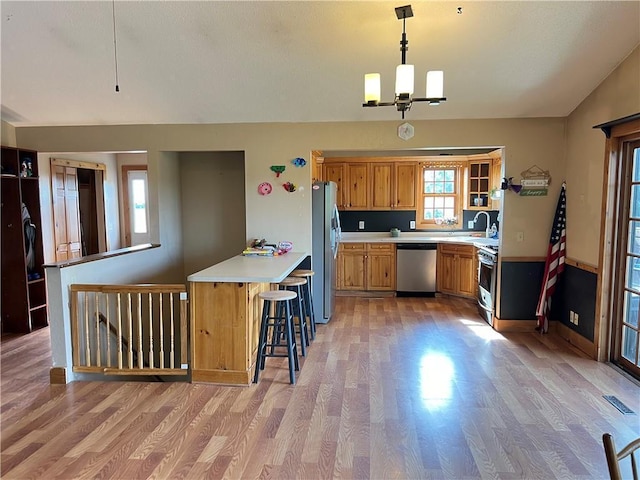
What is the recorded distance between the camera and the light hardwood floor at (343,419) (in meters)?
2.28

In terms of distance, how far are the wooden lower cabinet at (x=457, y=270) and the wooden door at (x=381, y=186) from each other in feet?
3.60

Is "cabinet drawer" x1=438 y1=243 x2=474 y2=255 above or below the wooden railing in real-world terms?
above

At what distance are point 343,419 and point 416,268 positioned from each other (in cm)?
379

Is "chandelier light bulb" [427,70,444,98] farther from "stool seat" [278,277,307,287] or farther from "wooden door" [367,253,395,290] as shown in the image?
"wooden door" [367,253,395,290]

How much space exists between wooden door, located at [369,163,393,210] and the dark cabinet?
14.7 ft

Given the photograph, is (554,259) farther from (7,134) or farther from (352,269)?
(7,134)

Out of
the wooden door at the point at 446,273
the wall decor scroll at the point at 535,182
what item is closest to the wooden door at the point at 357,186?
the wooden door at the point at 446,273

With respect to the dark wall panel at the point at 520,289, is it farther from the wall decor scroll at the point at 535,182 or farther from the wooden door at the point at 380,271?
the wooden door at the point at 380,271

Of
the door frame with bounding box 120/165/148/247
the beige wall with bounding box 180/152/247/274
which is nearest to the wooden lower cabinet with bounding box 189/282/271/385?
the beige wall with bounding box 180/152/247/274

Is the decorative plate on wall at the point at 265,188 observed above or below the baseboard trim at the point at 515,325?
above

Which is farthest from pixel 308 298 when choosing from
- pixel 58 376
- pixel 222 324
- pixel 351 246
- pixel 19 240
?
pixel 19 240

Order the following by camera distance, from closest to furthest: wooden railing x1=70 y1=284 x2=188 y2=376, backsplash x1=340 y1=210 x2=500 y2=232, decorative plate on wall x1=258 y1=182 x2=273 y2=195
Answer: wooden railing x1=70 y1=284 x2=188 y2=376
decorative plate on wall x1=258 y1=182 x2=273 y2=195
backsplash x1=340 y1=210 x2=500 y2=232

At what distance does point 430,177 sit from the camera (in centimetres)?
665

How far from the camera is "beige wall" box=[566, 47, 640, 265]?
11.1ft
